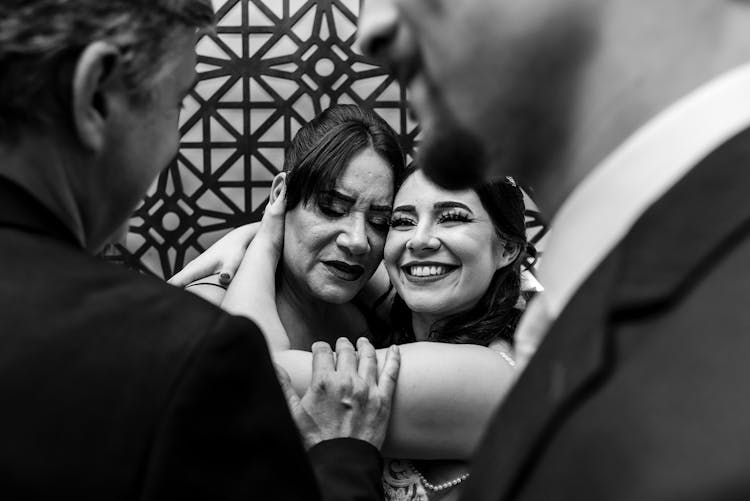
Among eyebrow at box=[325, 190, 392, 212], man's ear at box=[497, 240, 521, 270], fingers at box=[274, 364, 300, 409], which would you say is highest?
eyebrow at box=[325, 190, 392, 212]

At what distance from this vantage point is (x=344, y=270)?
1.94 m

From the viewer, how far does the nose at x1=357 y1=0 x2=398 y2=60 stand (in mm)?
649

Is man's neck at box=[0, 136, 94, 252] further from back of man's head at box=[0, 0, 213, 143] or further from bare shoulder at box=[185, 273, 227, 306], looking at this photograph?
bare shoulder at box=[185, 273, 227, 306]

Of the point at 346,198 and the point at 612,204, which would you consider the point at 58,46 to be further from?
the point at 346,198

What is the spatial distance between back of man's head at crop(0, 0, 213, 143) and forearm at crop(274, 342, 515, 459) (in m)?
0.81

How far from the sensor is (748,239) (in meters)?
0.41

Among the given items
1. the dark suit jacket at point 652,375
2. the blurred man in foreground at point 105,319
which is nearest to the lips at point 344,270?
the blurred man in foreground at point 105,319

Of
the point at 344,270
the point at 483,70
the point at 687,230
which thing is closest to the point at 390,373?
the point at 344,270

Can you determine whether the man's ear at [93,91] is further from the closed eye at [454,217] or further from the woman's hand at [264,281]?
the closed eye at [454,217]

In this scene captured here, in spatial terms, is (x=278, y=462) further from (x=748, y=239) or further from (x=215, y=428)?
(x=748, y=239)

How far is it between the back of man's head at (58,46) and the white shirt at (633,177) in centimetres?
39

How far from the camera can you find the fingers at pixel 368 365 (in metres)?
1.41

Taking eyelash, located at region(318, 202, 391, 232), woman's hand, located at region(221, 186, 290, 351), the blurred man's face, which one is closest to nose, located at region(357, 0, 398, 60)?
the blurred man's face

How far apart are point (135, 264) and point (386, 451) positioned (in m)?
1.19
